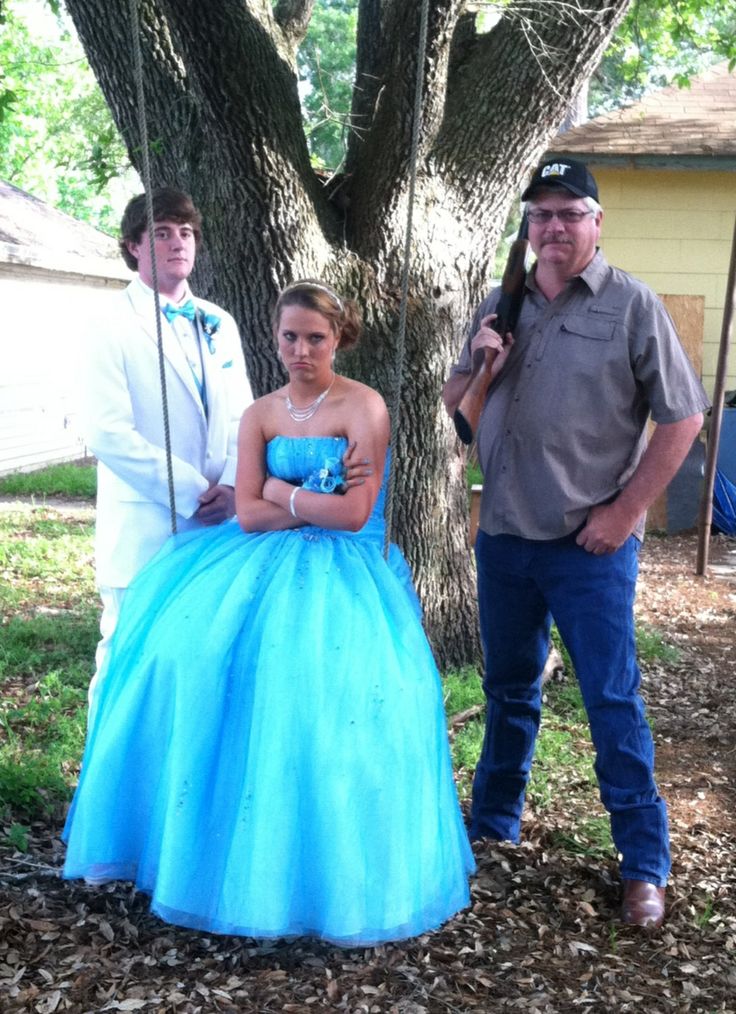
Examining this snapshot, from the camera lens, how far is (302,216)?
4586 mm

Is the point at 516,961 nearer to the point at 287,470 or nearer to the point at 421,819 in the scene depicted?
the point at 421,819

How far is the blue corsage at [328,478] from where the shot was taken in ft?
9.84

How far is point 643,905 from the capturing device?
3.16m

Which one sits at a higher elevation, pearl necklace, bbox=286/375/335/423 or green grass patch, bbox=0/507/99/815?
pearl necklace, bbox=286/375/335/423

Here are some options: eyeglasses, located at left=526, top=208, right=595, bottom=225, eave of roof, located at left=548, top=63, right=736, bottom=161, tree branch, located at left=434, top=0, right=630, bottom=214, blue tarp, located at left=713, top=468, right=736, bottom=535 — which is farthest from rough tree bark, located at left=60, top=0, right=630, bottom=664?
blue tarp, located at left=713, top=468, right=736, bottom=535

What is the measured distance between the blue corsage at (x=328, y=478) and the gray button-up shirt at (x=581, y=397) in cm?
47

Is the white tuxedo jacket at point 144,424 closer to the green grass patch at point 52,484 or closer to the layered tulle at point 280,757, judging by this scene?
the layered tulle at point 280,757

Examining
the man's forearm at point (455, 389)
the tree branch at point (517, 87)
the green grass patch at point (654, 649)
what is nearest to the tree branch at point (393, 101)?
the tree branch at point (517, 87)

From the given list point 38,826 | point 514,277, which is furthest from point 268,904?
point 514,277

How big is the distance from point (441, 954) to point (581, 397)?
1.46 m

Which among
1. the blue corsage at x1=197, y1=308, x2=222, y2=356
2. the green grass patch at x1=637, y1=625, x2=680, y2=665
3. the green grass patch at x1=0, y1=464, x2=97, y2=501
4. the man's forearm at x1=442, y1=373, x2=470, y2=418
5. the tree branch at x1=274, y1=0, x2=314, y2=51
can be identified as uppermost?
the tree branch at x1=274, y1=0, x2=314, y2=51

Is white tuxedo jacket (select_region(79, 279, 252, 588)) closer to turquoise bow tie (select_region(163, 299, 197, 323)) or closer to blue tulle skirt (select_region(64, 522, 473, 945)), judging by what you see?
turquoise bow tie (select_region(163, 299, 197, 323))

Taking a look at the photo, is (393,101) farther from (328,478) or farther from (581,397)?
(328,478)

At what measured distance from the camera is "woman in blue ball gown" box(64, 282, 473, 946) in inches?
107
